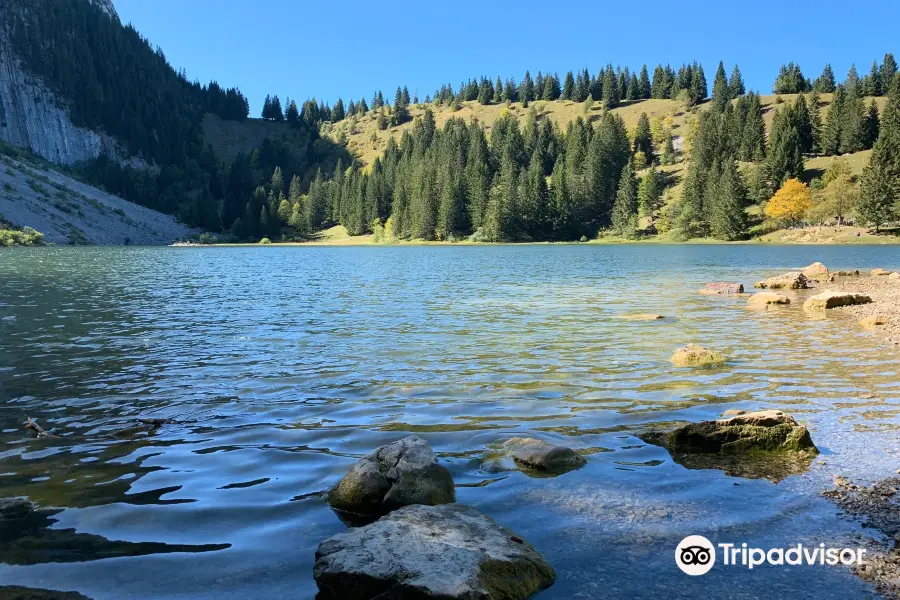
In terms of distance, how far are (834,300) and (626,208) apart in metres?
131

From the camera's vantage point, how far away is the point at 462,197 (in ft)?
539

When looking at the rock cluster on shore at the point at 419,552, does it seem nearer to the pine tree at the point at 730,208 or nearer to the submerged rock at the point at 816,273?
the submerged rock at the point at 816,273

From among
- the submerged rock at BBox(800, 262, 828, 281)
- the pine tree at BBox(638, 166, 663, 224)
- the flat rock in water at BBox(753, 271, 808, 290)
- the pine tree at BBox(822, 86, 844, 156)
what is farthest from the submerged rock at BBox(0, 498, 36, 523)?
the pine tree at BBox(822, 86, 844, 156)

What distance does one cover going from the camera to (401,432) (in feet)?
34.1

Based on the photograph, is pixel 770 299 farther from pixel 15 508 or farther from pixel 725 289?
pixel 15 508

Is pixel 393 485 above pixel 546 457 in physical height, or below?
above

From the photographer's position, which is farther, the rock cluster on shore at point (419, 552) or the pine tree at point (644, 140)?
the pine tree at point (644, 140)

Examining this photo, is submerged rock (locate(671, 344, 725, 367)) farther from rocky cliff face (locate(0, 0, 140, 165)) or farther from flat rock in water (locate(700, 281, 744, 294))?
rocky cliff face (locate(0, 0, 140, 165))

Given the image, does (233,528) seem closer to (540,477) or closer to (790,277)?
(540,477)

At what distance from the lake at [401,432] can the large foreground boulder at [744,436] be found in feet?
1.74

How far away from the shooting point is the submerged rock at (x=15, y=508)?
22.1ft

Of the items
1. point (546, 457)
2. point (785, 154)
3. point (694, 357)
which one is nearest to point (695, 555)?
point (546, 457)

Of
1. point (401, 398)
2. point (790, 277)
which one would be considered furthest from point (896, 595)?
point (790, 277)

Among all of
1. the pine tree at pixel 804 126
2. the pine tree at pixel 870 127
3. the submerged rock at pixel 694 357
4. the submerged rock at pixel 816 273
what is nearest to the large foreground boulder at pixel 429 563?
the submerged rock at pixel 694 357
